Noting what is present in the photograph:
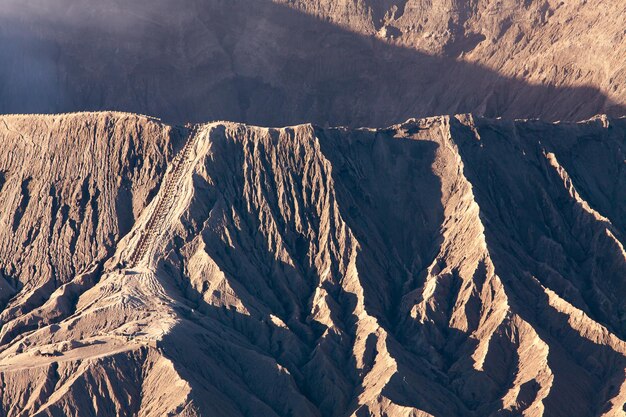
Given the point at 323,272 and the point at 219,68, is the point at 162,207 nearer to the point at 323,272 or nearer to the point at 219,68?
the point at 323,272

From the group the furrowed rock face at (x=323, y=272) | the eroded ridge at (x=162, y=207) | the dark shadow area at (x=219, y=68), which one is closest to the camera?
the furrowed rock face at (x=323, y=272)

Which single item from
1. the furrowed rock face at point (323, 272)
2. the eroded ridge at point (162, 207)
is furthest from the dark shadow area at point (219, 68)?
the eroded ridge at point (162, 207)

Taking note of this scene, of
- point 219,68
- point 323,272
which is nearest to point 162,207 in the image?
point 323,272

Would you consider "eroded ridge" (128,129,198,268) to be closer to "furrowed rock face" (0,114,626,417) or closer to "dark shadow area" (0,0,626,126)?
"furrowed rock face" (0,114,626,417)

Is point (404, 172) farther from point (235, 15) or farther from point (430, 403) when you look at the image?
point (235, 15)

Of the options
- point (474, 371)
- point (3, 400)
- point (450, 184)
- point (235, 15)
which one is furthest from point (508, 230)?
point (235, 15)

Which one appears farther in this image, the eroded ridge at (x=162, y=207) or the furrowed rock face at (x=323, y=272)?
the eroded ridge at (x=162, y=207)

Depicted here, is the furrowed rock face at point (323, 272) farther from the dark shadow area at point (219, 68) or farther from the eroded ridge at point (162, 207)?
the dark shadow area at point (219, 68)
